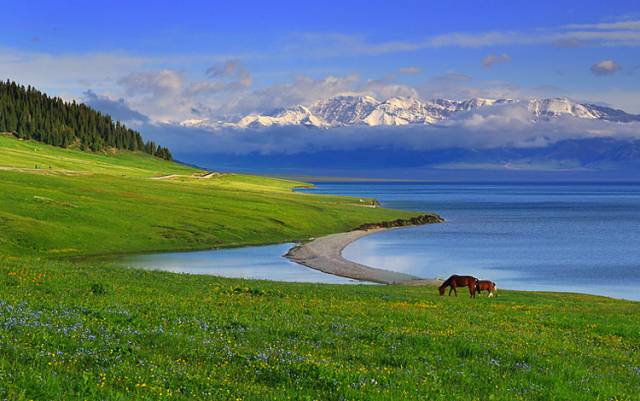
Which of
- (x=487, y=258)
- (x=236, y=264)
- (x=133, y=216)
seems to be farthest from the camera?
(x=133, y=216)

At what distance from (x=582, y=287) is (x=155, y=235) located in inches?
2386

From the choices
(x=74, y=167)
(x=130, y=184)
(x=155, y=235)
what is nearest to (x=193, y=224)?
(x=155, y=235)

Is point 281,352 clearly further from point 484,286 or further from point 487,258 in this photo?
point 487,258

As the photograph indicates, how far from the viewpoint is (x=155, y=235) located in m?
105

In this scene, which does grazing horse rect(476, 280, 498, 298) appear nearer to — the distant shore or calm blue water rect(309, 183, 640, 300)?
the distant shore

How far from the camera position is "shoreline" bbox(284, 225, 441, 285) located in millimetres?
77188

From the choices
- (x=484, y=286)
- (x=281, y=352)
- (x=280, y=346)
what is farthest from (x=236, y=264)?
(x=281, y=352)

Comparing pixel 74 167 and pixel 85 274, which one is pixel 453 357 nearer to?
pixel 85 274

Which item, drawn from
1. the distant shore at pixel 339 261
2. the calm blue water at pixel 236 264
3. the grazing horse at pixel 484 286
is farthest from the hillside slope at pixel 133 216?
the grazing horse at pixel 484 286

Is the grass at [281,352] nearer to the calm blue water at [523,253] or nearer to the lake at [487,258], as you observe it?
the lake at [487,258]

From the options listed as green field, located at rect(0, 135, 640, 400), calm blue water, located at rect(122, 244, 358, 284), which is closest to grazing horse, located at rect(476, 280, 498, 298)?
green field, located at rect(0, 135, 640, 400)

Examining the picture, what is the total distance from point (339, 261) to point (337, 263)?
2.27 metres

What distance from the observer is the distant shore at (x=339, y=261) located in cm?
7775

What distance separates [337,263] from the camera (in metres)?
90.7
